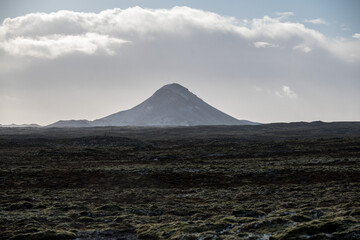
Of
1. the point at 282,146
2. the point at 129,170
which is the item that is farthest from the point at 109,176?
the point at 282,146

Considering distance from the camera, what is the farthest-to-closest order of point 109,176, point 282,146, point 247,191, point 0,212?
point 282,146 < point 109,176 < point 247,191 < point 0,212

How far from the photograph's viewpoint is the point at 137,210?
25531mm

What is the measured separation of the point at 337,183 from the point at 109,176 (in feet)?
91.8

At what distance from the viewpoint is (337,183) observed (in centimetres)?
3456

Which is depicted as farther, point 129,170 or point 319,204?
point 129,170

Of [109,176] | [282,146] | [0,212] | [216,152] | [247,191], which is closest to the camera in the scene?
[0,212]

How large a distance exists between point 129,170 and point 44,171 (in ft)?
40.0

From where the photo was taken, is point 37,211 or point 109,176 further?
point 109,176

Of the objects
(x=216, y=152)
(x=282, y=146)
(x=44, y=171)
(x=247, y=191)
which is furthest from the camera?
(x=282, y=146)

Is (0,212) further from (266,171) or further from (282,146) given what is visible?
(282,146)

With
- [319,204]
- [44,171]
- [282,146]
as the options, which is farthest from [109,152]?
[319,204]

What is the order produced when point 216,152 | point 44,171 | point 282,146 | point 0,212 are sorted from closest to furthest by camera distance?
point 0,212 < point 44,171 < point 216,152 < point 282,146

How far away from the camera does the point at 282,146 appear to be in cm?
8231

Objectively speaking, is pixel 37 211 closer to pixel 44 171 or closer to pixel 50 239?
pixel 50 239
